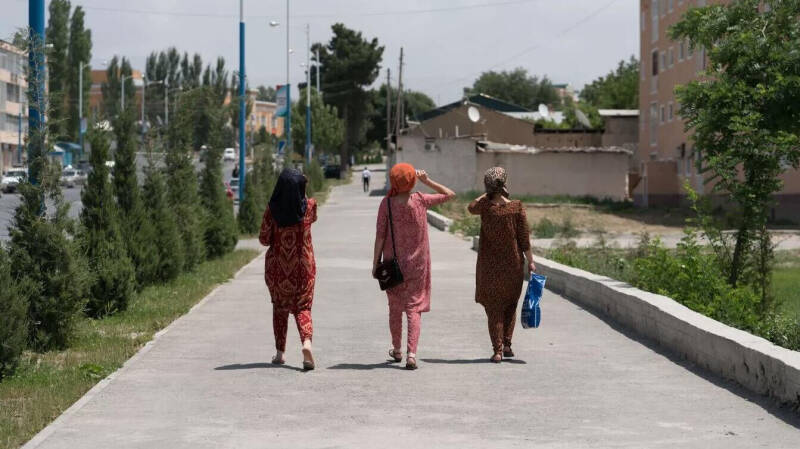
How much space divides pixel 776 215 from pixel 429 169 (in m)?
26.0

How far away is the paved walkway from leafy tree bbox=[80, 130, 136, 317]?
1.22m

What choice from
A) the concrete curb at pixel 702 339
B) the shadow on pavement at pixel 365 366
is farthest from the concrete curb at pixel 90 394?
the concrete curb at pixel 702 339

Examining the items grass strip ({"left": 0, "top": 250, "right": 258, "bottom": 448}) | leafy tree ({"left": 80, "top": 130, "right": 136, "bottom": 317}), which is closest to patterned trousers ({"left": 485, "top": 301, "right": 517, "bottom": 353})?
grass strip ({"left": 0, "top": 250, "right": 258, "bottom": 448})

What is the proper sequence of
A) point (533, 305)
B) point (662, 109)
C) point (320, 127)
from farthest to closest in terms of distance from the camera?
point (320, 127) → point (662, 109) → point (533, 305)

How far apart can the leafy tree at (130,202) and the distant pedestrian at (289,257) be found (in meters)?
5.93

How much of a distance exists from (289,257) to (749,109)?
21.6 feet

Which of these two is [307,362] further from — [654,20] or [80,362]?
[654,20]

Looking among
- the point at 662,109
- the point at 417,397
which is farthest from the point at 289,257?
the point at 662,109

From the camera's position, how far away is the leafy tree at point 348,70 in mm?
111688

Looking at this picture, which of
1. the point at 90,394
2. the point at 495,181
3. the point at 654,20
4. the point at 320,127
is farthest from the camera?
the point at 320,127

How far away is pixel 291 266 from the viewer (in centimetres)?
1066

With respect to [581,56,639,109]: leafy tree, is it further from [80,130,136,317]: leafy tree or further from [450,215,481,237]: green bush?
[80,130,136,317]: leafy tree

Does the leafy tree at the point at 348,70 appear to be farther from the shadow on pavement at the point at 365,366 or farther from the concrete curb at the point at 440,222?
the shadow on pavement at the point at 365,366

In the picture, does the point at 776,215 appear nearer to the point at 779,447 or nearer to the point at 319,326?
the point at 319,326
